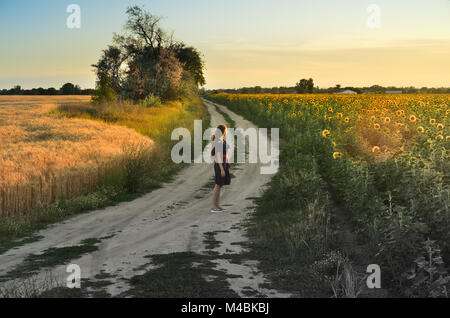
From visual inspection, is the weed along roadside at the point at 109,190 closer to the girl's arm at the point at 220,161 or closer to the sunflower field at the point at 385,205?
the girl's arm at the point at 220,161

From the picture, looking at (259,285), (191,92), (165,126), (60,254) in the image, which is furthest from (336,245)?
(191,92)

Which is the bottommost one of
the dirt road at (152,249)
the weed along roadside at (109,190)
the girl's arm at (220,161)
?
the dirt road at (152,249)

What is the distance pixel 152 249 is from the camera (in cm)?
831

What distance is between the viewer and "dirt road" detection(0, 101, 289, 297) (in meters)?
6.49

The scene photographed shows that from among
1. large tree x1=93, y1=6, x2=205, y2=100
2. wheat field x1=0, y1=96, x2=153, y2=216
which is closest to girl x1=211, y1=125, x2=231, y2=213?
wheat field x1=0, y1=96, x2=153, y2=216

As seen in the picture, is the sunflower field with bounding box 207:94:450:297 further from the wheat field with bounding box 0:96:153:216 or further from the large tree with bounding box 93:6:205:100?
the large tree with bounding box 93:6:205:100

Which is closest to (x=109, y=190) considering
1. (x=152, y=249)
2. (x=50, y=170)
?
(x=50, y=170)

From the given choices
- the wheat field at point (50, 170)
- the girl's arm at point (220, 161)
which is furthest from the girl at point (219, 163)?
the wheat field at point (50, 170)

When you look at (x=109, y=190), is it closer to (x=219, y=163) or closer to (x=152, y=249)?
(x=219, y=163)

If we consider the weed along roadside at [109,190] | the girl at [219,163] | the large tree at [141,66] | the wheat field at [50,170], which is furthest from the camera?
the large tree at [141,66]

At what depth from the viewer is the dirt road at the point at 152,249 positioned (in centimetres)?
649
